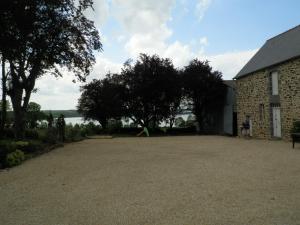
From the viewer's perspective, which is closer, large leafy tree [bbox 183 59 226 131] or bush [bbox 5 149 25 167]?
bush [bbox 5 149 25 167]

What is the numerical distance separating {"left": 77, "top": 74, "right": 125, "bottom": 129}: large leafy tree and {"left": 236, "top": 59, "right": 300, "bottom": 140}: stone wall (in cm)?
1269

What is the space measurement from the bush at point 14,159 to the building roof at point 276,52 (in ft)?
48.9

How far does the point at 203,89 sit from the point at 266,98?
12945 millimetres

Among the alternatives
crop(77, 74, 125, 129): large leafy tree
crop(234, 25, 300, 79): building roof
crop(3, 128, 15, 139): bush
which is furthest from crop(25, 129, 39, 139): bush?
crop(77, 74, 125, 129): large leafy tree

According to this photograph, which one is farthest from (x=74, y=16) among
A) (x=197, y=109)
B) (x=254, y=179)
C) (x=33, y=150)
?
(x=197, y=109)

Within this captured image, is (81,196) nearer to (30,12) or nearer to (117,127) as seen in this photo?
(30,12)

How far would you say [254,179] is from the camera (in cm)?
916

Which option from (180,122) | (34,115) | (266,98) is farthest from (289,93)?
(34,115)

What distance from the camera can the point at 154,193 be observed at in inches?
307

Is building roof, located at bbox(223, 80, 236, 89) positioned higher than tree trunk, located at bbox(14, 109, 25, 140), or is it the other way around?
building roof, located at bbox(223, 80, 236, 89)

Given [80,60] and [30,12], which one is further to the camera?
[80,60]

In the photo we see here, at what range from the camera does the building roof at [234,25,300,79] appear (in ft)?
74.1

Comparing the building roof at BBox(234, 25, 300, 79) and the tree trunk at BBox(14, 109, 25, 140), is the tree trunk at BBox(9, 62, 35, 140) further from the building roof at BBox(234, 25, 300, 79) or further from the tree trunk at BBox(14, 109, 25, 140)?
the building roof at BBox(234, 25, 300, 79)

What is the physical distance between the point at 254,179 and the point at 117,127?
30.5 meters
